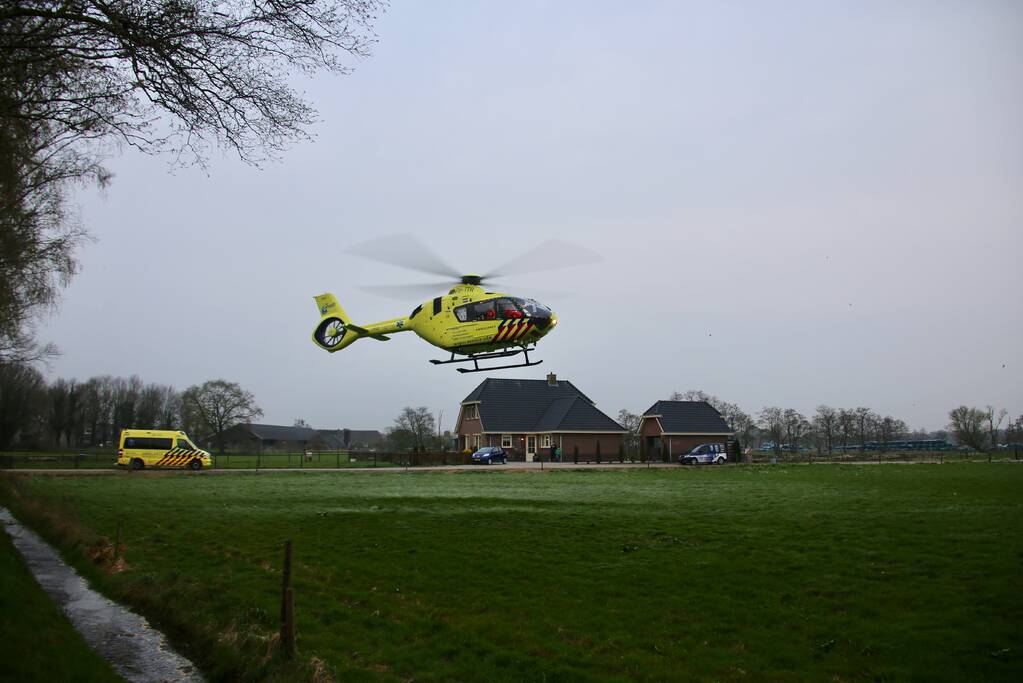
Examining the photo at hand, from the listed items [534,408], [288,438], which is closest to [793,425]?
[534,408]

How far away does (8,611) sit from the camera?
31.1ft

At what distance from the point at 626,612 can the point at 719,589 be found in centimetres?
186

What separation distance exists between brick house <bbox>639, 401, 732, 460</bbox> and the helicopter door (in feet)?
30.5

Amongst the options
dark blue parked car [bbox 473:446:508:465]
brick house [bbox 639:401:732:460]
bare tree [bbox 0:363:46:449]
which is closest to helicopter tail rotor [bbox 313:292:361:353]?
dark blue parked car [bbox 473:446:508:465]

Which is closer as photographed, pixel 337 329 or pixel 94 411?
pixel 337 329

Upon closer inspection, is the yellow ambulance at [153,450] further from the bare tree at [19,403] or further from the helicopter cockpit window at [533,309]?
the helicopter cockpit window at [533,309]

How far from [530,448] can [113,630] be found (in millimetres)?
51264

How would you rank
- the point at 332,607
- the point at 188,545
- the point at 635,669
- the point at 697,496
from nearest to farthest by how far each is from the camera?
the point at 635,669 → the point at 332,607 → the point at 188,545 → the point at 697,496

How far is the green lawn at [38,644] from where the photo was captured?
7.84 meters

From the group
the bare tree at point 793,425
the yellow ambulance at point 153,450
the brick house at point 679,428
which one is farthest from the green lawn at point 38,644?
the bare tree at point 793,425

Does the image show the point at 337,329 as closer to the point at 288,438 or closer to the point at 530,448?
the point at 530,448

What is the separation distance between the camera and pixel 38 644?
28.5 ft

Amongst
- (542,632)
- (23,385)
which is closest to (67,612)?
(542,632)

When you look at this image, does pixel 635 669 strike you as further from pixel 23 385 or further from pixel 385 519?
pixel 23 385
